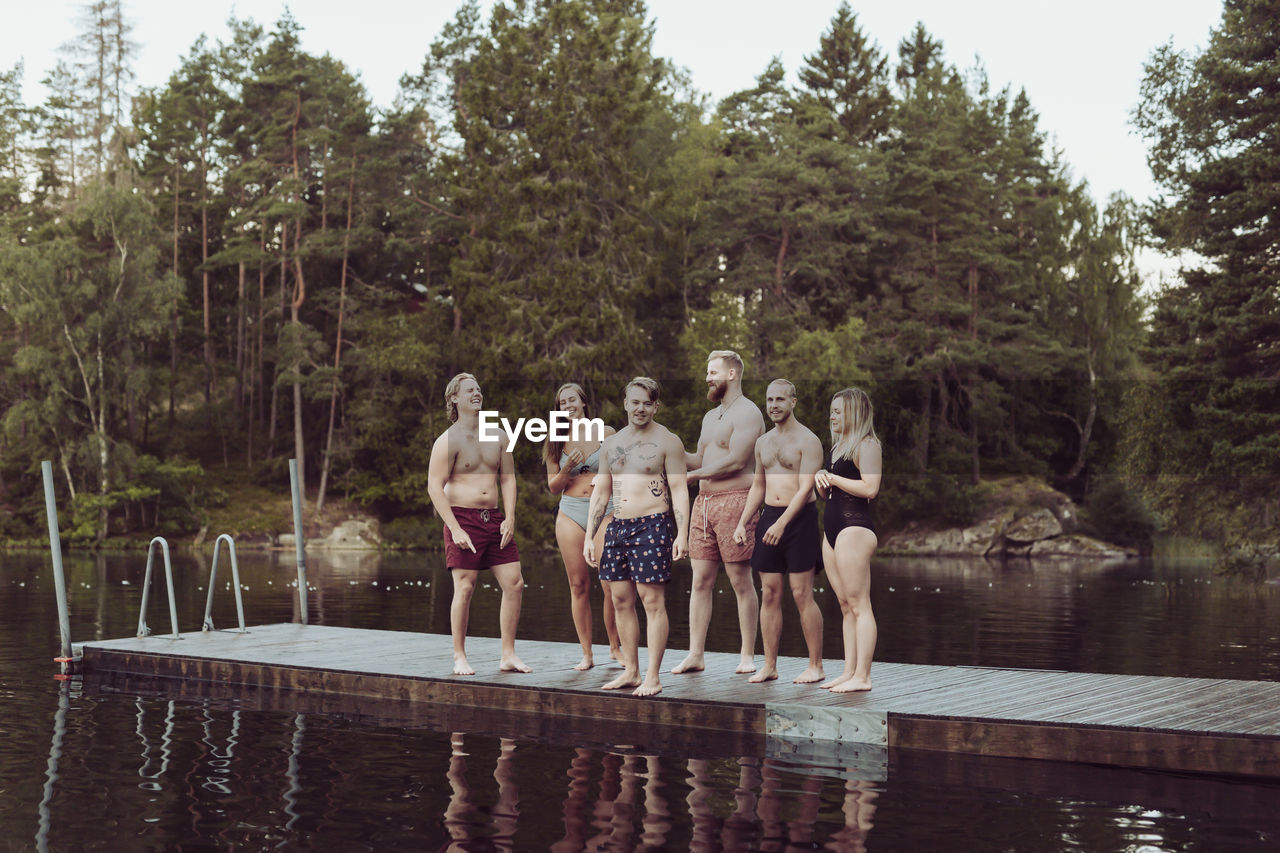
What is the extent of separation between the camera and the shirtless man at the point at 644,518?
8875 millimetres

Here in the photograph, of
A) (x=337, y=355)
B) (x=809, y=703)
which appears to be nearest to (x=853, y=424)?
(x=809, y=703)

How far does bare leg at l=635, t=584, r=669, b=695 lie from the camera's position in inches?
348

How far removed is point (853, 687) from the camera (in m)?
9.16

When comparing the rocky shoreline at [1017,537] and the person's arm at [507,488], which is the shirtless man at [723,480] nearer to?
the person's arm at [507,488]

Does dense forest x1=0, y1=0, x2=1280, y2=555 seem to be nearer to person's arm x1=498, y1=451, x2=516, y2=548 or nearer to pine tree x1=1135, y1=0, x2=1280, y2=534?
pine tree x1=1135, y1=0, x2=1280, y2=534

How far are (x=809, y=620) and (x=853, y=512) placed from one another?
2.79 ft

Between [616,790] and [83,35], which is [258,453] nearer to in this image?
[83,35]

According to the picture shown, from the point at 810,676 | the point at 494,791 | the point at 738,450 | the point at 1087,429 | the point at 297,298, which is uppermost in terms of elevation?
the point at 297,298

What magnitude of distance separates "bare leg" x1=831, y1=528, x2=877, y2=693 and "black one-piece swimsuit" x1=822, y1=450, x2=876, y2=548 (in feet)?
0.16

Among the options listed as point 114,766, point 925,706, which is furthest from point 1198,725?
point 114,766

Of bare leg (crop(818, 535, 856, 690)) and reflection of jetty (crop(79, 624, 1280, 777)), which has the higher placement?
bare leg (crop(818, 535, 856, 690))

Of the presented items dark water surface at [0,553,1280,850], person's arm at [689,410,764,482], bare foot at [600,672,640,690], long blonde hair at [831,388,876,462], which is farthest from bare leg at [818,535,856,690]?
bare foot at [600,672,640,690]

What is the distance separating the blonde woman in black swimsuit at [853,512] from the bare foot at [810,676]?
0.40 m

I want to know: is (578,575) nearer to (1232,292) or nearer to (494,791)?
(494,791)
